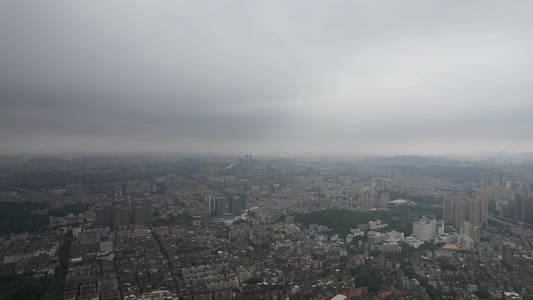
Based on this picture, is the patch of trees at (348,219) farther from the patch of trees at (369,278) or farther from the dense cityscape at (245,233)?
the patch of trees at (369,278)

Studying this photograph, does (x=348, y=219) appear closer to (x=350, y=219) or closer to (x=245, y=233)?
(x=350, y=219)

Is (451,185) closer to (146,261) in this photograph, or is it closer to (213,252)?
(213,252)

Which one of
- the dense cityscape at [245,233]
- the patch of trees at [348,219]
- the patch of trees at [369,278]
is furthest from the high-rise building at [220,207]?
the patch of trees at [369,278]

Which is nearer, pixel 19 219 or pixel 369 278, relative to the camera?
pixel 369 278

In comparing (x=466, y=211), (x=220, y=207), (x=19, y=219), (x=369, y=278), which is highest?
(x=19, y=219)

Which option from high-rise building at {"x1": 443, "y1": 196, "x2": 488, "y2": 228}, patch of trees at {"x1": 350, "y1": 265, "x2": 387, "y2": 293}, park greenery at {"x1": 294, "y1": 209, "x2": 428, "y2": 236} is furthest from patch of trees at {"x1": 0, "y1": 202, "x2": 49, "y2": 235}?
high-rise building at {"x1": 443, "y1": 196, "x2": 488, "y2": 228}

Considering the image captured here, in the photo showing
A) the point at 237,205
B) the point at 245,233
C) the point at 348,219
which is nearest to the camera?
the point at 245,233

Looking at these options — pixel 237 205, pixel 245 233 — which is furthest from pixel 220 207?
pixel 245 233

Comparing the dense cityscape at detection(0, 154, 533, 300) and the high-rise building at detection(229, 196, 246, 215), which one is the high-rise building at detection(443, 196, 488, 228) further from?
the high-rise building at detection(229, 196, 246, 215)
